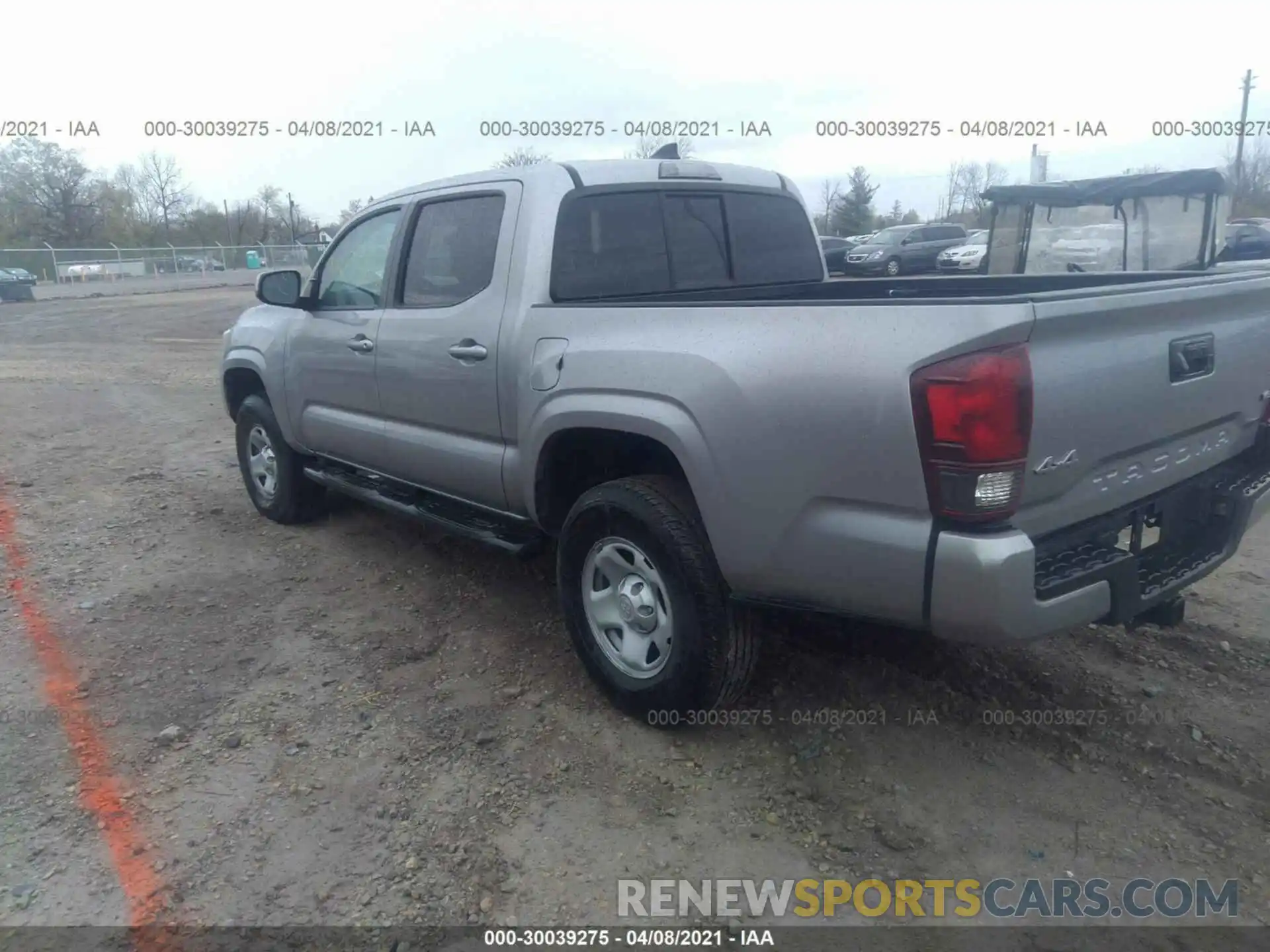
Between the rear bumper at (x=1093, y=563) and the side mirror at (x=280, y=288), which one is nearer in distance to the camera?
the rear bumper at (x=1093, y=563)

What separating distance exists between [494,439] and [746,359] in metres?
1.44

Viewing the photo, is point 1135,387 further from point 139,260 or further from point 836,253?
point 139,260

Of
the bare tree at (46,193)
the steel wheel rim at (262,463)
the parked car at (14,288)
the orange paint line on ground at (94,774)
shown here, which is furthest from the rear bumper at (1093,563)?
the bare tree at (46,193)

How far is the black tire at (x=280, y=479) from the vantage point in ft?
19.0

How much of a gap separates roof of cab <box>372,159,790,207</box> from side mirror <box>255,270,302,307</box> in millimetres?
1060

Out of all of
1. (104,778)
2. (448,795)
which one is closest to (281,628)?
(104,778)

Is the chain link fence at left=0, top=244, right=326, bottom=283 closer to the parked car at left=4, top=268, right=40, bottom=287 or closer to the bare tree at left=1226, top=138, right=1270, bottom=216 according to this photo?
the parked car at left=4, top=268, right=40, bottom=287

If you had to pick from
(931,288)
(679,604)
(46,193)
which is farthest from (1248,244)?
(46,193)

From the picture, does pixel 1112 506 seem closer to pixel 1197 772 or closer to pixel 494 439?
pixel 1197 772

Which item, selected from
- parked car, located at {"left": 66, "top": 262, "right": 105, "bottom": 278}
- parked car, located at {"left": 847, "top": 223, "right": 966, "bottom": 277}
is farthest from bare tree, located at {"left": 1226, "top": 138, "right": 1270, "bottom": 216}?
parked car, located at {"left": 66, "top": 262, "right": 105, "bottom": 278}

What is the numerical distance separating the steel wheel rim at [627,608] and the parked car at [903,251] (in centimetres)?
2443

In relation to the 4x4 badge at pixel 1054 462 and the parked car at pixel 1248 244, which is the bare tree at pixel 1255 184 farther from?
the 4x4 badge at pixel 1054 462

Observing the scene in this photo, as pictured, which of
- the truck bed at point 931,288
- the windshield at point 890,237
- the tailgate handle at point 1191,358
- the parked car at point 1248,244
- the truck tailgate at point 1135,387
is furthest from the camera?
the windshield at point 890,237

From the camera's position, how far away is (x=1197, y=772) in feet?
10.4
